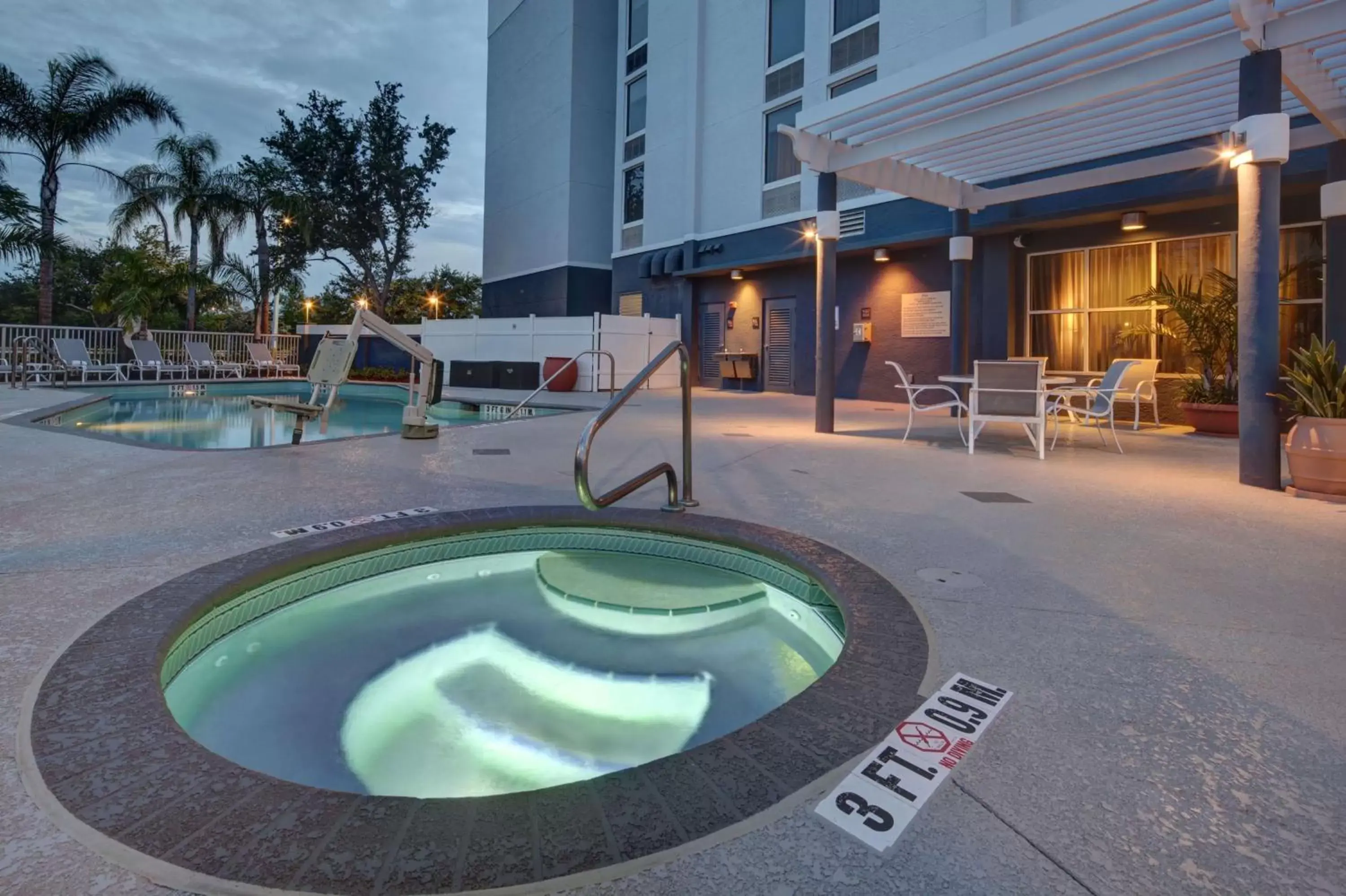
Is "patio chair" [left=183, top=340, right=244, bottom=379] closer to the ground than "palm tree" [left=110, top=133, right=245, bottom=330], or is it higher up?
closer to the ground

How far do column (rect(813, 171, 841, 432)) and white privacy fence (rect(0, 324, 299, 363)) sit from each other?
15281 mm

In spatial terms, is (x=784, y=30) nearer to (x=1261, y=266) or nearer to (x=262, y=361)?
(x=1261, y=266)

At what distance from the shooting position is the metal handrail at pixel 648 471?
2.79 metres

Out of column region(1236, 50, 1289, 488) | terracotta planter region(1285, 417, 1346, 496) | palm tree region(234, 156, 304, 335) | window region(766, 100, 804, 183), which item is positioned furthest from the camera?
palm tree region(234, 156, 304, 335)

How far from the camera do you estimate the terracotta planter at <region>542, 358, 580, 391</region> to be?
48.4 ft

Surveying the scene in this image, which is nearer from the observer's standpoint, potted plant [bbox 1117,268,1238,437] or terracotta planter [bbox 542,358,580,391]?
potted plant [bbox 1117,268,1238,437]

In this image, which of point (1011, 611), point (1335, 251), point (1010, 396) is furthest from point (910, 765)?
point (1335, 251)

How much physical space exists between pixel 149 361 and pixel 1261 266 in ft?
61.5

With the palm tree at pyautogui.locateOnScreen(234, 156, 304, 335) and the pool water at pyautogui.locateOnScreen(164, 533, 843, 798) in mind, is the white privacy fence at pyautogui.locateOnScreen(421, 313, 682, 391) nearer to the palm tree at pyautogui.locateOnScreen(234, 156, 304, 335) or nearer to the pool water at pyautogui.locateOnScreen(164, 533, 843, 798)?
the palm tree at pyautogui.locateOnScreen(234, 156, 304, 335)

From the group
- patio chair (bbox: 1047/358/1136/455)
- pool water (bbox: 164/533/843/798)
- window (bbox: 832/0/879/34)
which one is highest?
window (bbox: 832/0/879/34)

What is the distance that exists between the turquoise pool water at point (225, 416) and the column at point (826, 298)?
166 inches

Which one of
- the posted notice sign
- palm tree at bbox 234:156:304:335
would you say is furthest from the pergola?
palm tree at bbox 234:156:304:335

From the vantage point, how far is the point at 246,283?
20469mm

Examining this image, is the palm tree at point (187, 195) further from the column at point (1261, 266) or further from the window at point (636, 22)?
the column at point (1261, 266)
